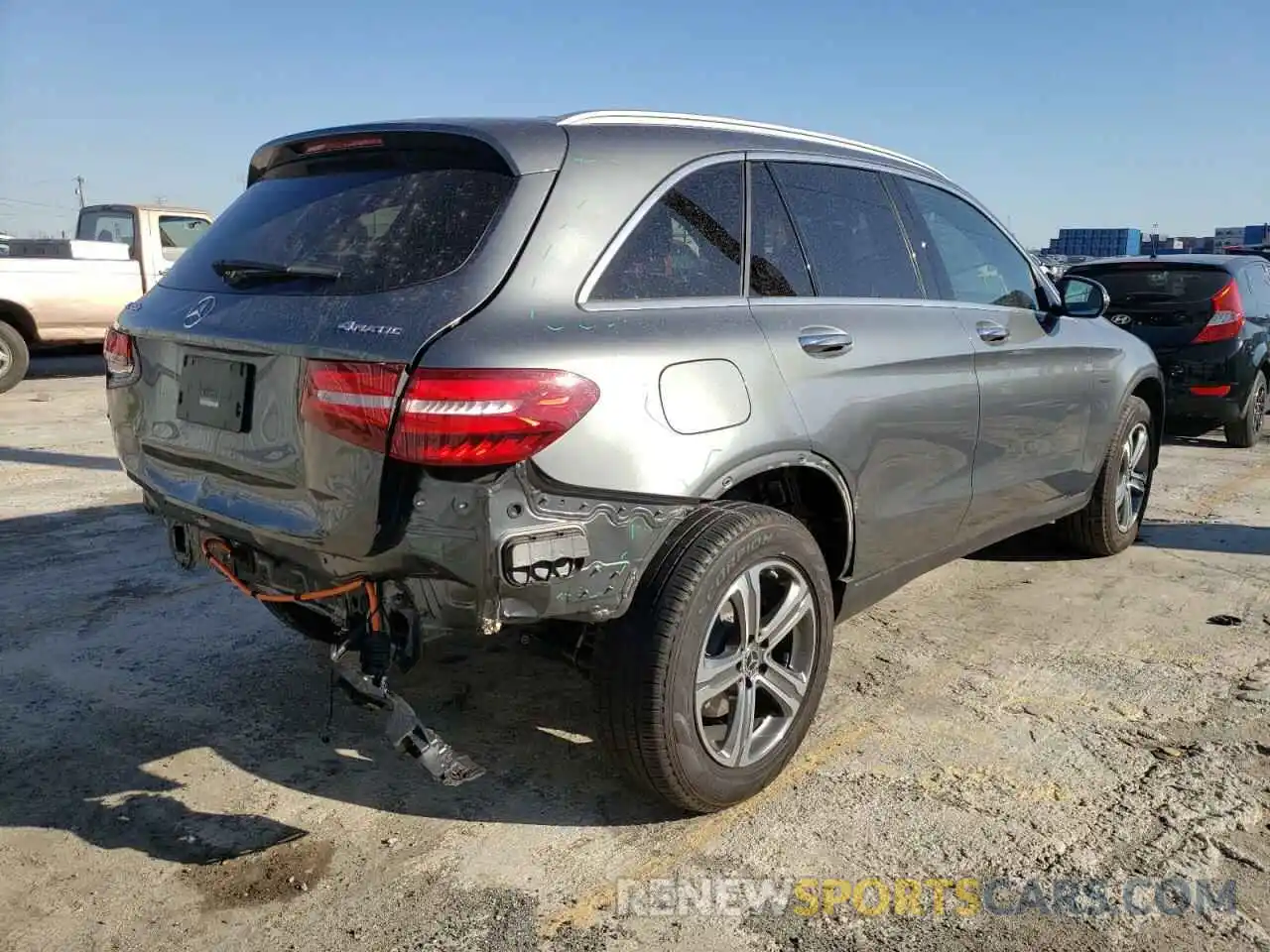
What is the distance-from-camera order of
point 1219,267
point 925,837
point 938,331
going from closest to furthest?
point 925,837 → point 938,331 → point 1219,267

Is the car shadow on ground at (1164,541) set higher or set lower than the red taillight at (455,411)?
lower

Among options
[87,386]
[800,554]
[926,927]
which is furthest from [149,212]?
[926,927]

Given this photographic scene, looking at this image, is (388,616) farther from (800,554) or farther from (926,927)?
(926,927)

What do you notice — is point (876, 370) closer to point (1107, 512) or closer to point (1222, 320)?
point (1107, 512)

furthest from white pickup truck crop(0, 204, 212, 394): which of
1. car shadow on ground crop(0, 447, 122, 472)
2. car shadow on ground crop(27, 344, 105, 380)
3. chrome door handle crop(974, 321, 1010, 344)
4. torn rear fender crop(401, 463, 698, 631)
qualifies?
torn rear fender crop(401, 463, 698, 631)

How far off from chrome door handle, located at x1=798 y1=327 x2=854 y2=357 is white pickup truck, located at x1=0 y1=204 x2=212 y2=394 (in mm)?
9196

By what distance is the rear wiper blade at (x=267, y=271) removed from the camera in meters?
2.70

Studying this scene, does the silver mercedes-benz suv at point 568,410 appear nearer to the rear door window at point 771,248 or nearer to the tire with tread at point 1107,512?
the rear door window at point 771,248

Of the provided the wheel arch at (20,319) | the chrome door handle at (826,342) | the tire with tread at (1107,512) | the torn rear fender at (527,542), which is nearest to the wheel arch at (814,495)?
the chrome door handle at (826,342)

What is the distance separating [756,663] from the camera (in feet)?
9.74

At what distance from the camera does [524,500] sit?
7.81 ft

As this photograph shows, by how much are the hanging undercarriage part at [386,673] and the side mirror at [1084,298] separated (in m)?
3.47

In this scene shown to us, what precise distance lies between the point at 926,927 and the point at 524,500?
52.6 inches

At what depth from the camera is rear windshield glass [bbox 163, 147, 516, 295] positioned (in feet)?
8.52
